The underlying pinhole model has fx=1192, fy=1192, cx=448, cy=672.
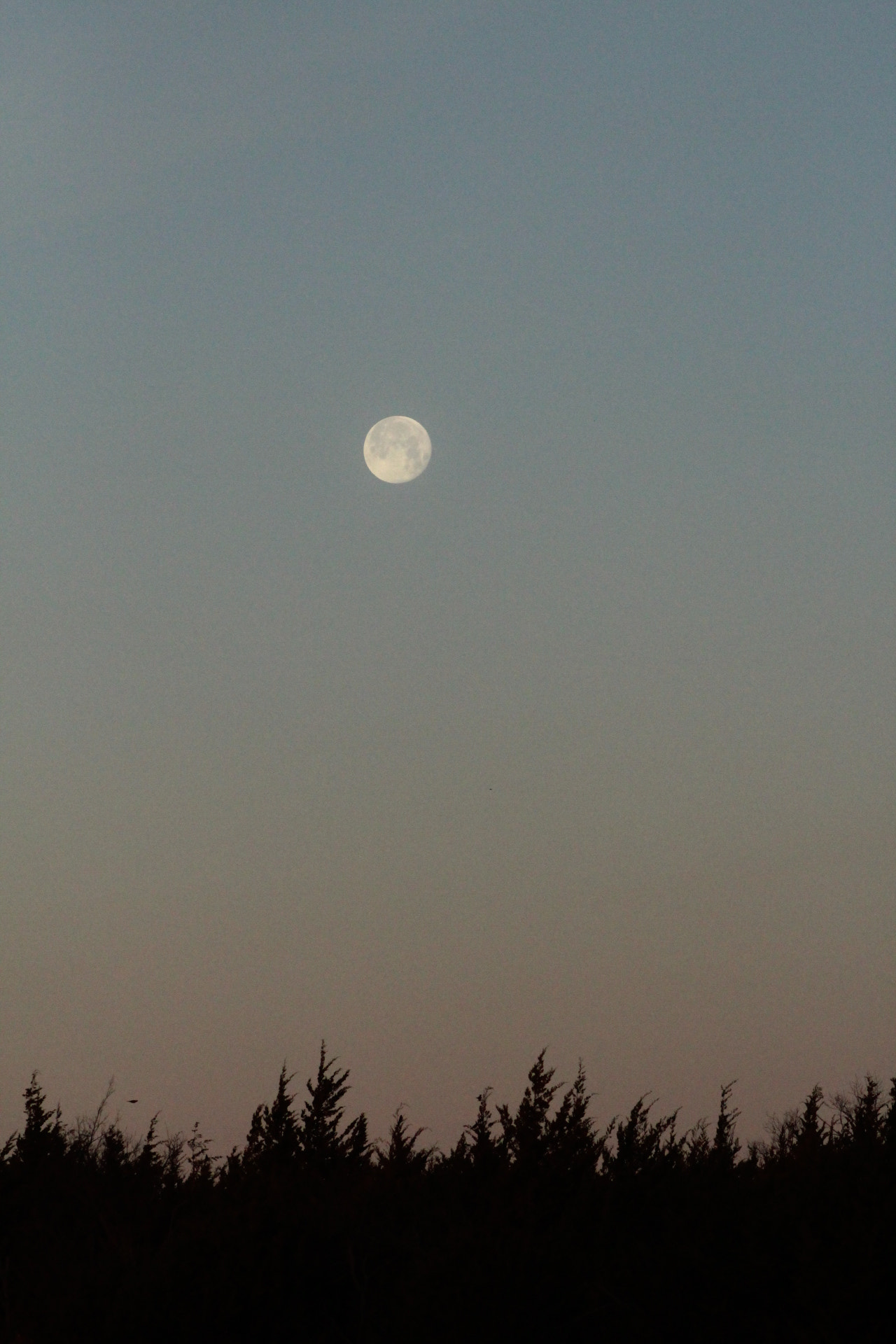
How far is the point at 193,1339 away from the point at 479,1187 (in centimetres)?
1421

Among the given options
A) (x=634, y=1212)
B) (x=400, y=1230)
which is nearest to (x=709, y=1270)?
(x=400, y=1230)

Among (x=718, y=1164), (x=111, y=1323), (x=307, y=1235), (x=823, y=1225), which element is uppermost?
(x=718, y=1164)

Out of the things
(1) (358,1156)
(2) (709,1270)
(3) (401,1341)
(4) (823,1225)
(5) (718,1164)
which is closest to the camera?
(3) (401,1341)

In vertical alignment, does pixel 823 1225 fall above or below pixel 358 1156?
below

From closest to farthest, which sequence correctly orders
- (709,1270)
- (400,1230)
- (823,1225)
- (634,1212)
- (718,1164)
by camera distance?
(709,1270), (823,1225), (400,1230), (634,1212), (718,1164)

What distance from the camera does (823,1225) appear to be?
16984mm

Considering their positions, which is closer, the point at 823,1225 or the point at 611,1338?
the point at 611,1338

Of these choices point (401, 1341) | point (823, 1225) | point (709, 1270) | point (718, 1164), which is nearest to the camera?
point (401, 1341)

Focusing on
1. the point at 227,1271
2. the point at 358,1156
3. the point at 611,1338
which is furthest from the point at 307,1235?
the point at 358,1156

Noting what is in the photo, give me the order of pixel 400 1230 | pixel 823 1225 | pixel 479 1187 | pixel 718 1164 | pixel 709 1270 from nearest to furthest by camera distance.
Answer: pixel 709 1270 → pixel 823 1225 → pixel 400 1230 → pixel 718 1164 → pixel 479 1187

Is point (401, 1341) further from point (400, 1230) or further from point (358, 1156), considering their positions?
point (358, 1156)

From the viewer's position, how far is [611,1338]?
48.7 ft

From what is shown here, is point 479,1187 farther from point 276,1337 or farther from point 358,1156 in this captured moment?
point 276,1337

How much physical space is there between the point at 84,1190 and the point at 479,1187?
13.4 m
